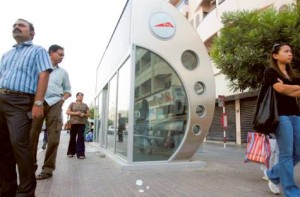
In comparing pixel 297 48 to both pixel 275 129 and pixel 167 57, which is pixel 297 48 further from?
pixel 275 129

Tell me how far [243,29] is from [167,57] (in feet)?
17.9

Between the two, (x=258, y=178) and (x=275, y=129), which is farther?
(x=258, y=178)

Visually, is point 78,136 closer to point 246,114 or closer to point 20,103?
point 20,103

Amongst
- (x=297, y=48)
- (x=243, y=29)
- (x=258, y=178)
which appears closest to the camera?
(x=258, y=178)

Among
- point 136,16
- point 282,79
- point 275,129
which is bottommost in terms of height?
point 275,129

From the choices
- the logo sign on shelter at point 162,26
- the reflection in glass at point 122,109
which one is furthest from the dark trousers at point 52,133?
the logo sign on shelter at point 162,26

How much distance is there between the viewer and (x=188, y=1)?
2680 cm

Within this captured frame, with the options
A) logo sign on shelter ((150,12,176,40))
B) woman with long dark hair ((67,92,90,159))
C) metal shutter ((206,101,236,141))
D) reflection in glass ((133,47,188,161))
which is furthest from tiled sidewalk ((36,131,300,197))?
metal shutter ((206,101,236,141))

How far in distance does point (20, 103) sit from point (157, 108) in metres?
3.33

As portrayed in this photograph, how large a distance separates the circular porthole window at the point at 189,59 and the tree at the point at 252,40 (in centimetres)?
392

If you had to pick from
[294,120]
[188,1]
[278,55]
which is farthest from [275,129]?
[188,1]

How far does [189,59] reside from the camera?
6.48 m

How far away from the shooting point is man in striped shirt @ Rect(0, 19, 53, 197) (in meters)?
3.05

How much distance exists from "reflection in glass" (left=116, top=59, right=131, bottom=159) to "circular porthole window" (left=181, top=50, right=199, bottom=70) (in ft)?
3.62
